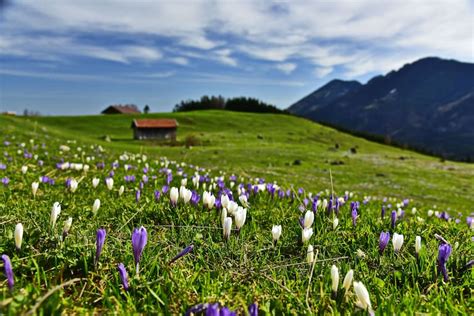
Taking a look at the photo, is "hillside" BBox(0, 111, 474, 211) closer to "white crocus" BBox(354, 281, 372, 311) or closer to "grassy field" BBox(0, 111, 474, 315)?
"grassy field" BBox(0, 111, 474, 315)

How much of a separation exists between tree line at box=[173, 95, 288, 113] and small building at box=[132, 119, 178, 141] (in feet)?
232

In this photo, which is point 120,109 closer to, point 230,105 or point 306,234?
point 230,105

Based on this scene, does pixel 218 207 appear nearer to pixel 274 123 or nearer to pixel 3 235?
pixel 3 235

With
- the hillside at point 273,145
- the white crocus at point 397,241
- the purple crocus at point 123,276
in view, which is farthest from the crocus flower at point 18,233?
the hillside at point 273,145

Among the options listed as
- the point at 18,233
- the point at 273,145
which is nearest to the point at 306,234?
the point at 18,233

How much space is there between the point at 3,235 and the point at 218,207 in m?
2.13

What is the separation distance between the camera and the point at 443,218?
654 cm

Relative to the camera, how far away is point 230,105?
148 metres

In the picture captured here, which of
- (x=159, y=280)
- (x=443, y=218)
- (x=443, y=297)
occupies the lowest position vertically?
(x=443, y=218)

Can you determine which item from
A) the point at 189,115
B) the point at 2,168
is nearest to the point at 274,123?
the point at 189,115

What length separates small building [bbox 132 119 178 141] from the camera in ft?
224

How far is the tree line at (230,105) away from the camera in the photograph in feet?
461

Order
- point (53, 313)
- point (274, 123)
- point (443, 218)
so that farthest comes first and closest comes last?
point (274, 123) < point (443, 218) < point (53, 313)

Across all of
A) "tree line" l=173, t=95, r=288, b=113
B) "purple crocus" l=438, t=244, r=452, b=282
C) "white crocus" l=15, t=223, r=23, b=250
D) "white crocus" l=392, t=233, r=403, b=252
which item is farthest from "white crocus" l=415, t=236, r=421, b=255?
"tree line" l=173, t=95, r=288, b=113
